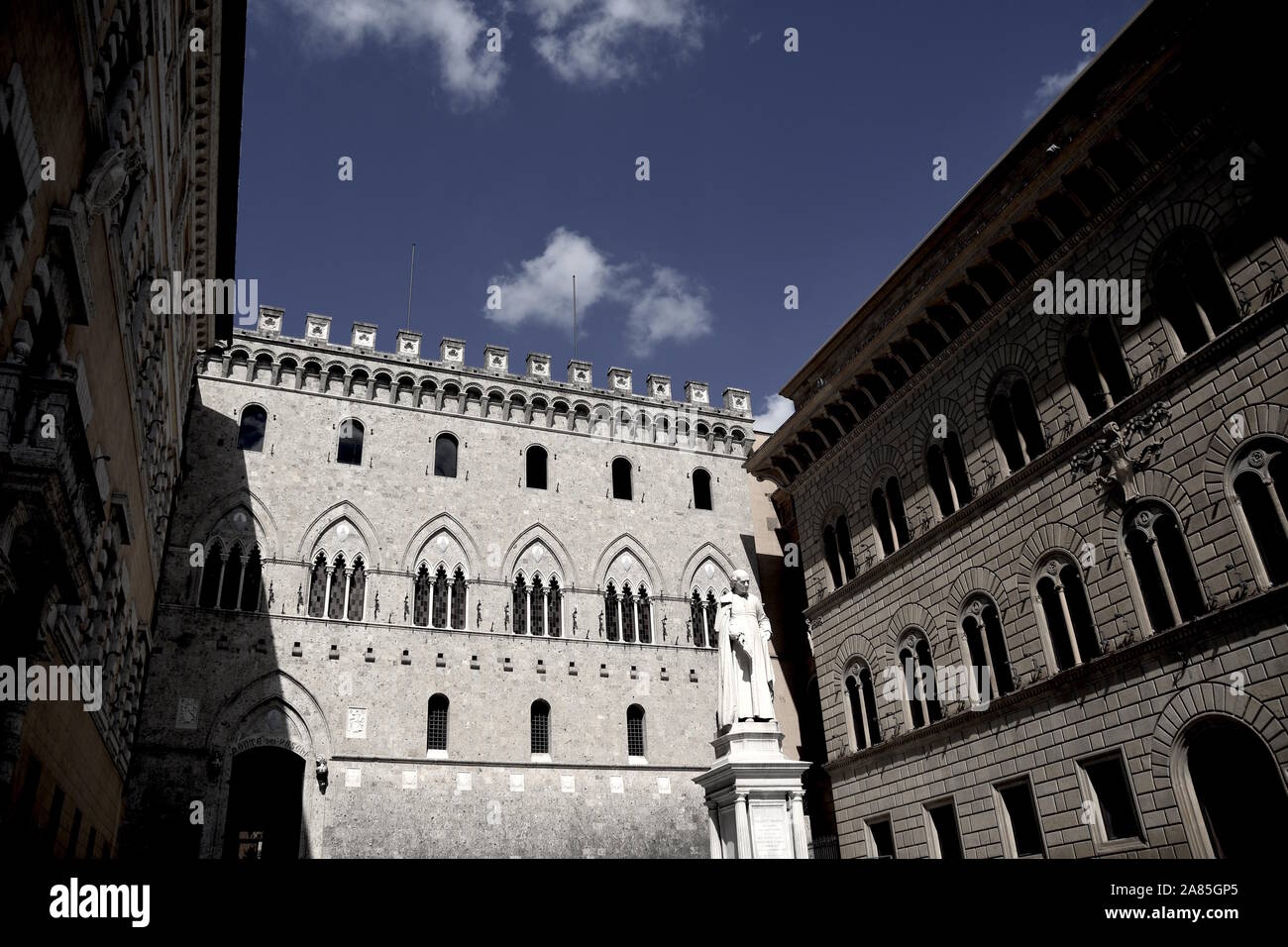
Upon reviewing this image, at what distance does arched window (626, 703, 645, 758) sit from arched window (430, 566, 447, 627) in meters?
5.66

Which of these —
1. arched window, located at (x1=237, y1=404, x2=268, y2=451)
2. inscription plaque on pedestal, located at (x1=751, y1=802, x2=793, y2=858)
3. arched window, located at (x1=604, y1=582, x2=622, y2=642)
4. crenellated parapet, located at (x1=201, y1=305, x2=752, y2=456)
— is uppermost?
crenellated parapet, located at (x1=201, y1=305, x2=752, y2=456)

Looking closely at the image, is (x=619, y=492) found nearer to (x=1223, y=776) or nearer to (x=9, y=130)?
A: (x=1223, y=776)

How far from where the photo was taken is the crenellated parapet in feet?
83.3

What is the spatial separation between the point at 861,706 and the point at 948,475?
610cm

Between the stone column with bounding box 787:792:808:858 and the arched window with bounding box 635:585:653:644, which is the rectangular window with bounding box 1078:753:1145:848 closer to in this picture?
the stone column with bounding box 787:792:808:858

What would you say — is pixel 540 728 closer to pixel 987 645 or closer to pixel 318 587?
pixel 318 587

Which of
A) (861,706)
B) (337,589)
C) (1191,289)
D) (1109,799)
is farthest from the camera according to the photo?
(337,589)

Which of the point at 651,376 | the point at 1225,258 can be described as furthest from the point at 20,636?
the point at 651,376

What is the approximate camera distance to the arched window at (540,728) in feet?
78.8

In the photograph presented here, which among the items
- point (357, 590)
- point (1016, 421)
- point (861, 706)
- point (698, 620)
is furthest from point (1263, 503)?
point (357, 590)

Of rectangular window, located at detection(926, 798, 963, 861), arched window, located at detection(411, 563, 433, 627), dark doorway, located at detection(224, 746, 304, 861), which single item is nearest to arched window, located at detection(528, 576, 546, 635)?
arched window, located at detection(411, 563, 433, 627)

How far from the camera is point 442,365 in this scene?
27.3 metres

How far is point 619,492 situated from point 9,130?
2287 centimetres

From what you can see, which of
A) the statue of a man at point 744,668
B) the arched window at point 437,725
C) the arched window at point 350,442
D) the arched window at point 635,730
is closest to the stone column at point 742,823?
the statue of a man at point 744,668
